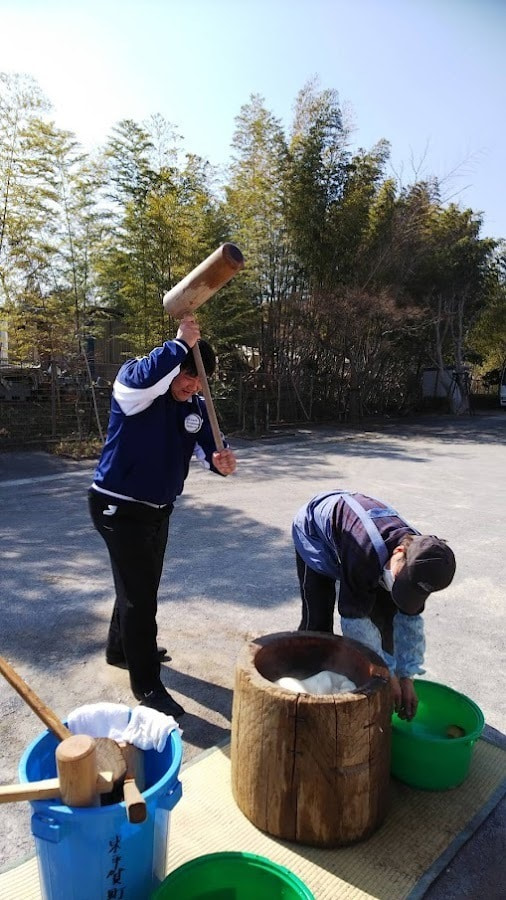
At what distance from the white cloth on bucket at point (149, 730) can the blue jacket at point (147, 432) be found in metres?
1.03

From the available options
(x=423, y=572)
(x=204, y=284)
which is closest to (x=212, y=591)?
(x=204, y=284)

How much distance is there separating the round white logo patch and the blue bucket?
4.56 ft

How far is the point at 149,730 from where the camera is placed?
1.71 metres

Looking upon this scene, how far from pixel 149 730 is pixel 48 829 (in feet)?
1.15

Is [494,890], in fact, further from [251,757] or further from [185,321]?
[185,321]

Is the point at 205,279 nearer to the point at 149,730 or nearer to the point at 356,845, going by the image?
the point at 149,730

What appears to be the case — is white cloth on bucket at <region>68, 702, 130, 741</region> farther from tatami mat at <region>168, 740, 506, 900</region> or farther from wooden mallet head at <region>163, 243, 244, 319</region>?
wooden mallet head at <region>163, 243, 244, 319</region>

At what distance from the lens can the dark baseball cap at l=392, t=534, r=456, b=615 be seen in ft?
6.19

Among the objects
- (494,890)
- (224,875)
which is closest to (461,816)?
(494,890)

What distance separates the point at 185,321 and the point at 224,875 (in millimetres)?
1909

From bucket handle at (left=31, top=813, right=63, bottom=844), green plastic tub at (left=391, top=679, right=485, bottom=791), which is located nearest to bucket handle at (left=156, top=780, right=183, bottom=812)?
bucket handle at (left=31, top=813, right=63, bottom=844)

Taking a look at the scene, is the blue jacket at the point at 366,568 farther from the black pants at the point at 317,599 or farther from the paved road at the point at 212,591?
the paved road at the point at 212,591

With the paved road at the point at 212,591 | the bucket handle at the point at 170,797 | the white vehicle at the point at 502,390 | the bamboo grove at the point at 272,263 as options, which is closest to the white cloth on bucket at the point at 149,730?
the bucket handle at the point at 170,797

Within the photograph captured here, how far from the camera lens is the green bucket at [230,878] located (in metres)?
1.60
